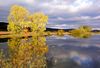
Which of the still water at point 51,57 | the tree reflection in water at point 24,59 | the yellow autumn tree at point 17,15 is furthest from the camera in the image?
the yellow autumn tree at point 17,15

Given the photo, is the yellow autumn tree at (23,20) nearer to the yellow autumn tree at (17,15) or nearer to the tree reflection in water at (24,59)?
the yellow autumn tree at (17,15)

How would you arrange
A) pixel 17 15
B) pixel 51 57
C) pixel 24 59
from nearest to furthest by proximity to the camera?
Answer: pixel 24 59 < pixel 51 57 < pixel 17 15

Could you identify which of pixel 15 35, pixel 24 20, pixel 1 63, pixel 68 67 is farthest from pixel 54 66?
pixel 15 35

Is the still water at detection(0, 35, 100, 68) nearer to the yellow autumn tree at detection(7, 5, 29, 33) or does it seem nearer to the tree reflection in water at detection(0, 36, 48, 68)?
the tree reflection in water at detection(0, 36, 48, 68)

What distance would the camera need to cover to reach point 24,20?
95125 millimetres

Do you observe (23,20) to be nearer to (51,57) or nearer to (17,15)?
(17,15)

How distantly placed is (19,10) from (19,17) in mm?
2740

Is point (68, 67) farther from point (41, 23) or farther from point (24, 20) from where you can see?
point (41, 23)

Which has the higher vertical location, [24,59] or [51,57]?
[24,59]

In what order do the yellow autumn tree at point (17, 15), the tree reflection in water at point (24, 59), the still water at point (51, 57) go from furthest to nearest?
the yellow autumn tree at point (17, 15), the still water at point (51, 57), the tree reflection in water at point (24, 59)

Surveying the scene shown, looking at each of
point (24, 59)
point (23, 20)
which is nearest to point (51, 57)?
point (24, 59)

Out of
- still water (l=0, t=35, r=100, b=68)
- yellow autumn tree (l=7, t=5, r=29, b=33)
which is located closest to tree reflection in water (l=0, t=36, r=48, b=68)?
still water (l=0, t=35, r=100, b=68)

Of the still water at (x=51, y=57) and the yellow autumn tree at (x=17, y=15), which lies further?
the yellow autumn tree at (x=17, y=15)

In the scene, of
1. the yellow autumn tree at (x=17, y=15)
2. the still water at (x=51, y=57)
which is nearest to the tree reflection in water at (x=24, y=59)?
the still water at (x=51, y=57)
